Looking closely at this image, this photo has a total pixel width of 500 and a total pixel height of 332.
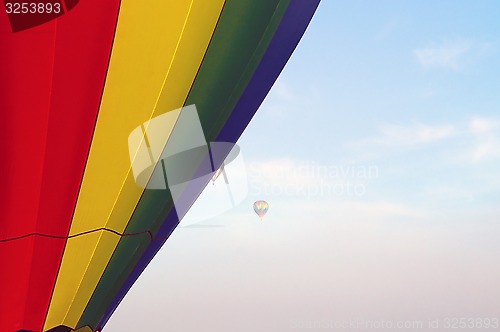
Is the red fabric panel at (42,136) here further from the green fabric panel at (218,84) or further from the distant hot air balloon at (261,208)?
the distant hot air balloon at (261,208)

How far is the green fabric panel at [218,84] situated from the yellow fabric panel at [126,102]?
10 centimetres

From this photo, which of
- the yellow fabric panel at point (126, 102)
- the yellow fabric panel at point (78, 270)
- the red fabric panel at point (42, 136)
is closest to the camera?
the red fabric panel at point (42, 136)

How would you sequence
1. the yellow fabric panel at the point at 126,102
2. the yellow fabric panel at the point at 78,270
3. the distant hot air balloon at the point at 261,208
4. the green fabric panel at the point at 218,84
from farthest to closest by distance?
the distant hot air balloon at the point at 261,208 → the yellow fabric panel at the point at 78,270 → the green fabric panel at the point at 218,84 → the yellow fabric panel at the point at 126,102

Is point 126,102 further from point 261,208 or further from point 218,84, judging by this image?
point 261,208

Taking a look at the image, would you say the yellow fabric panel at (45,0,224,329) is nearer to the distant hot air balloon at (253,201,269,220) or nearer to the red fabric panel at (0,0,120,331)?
the red fabric panel at (0,0,120,331)

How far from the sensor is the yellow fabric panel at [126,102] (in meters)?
3.88

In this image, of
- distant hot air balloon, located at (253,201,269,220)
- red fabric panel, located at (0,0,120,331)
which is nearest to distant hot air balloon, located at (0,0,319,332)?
red fabric panel, located at (0,0,120,331)

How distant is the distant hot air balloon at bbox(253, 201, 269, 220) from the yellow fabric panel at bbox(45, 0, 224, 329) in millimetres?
11257

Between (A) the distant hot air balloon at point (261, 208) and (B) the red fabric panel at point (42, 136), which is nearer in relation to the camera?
(B) the red fabric panel at point (42, 136)

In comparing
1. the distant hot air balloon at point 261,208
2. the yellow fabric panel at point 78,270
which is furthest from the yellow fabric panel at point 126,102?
the distant hot air balloon at point 261,208

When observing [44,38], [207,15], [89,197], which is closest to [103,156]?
[89,197]

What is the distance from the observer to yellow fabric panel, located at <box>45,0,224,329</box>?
388 cm

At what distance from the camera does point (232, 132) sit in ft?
16.3

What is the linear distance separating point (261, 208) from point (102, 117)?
1195cm
